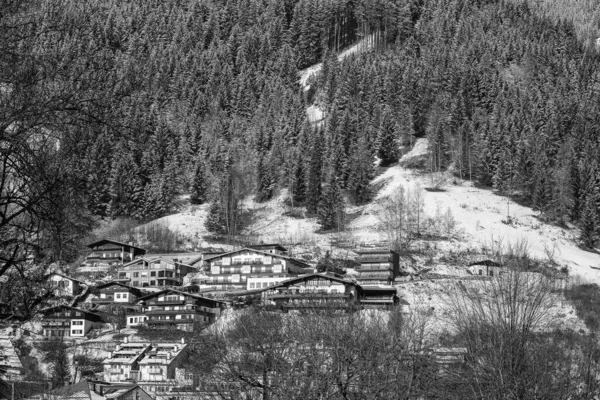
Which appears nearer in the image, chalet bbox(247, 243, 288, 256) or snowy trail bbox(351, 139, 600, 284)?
snowy trail bbox(351, 139, 600, 284)

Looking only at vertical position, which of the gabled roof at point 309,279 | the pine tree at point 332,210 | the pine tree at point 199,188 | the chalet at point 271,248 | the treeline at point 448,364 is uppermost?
the pine tree at point 199,188

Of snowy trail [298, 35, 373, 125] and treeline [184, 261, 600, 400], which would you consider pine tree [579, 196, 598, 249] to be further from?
treeline [184, 261, 600, 400]

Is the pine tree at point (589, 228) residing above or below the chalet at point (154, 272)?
above

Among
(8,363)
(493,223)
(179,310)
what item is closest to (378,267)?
(493,223)

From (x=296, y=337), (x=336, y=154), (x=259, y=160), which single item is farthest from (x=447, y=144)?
(x=296, y=337)

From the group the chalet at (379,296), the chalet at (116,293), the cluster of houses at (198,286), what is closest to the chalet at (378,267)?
the cluster of houses at (198,286)

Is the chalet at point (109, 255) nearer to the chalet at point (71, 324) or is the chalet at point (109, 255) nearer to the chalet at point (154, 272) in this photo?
the chalet at point (154, 272)

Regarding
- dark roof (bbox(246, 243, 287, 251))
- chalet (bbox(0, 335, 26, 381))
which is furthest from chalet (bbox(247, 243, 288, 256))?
chalet (bbox(0, 335, 26, 381))
